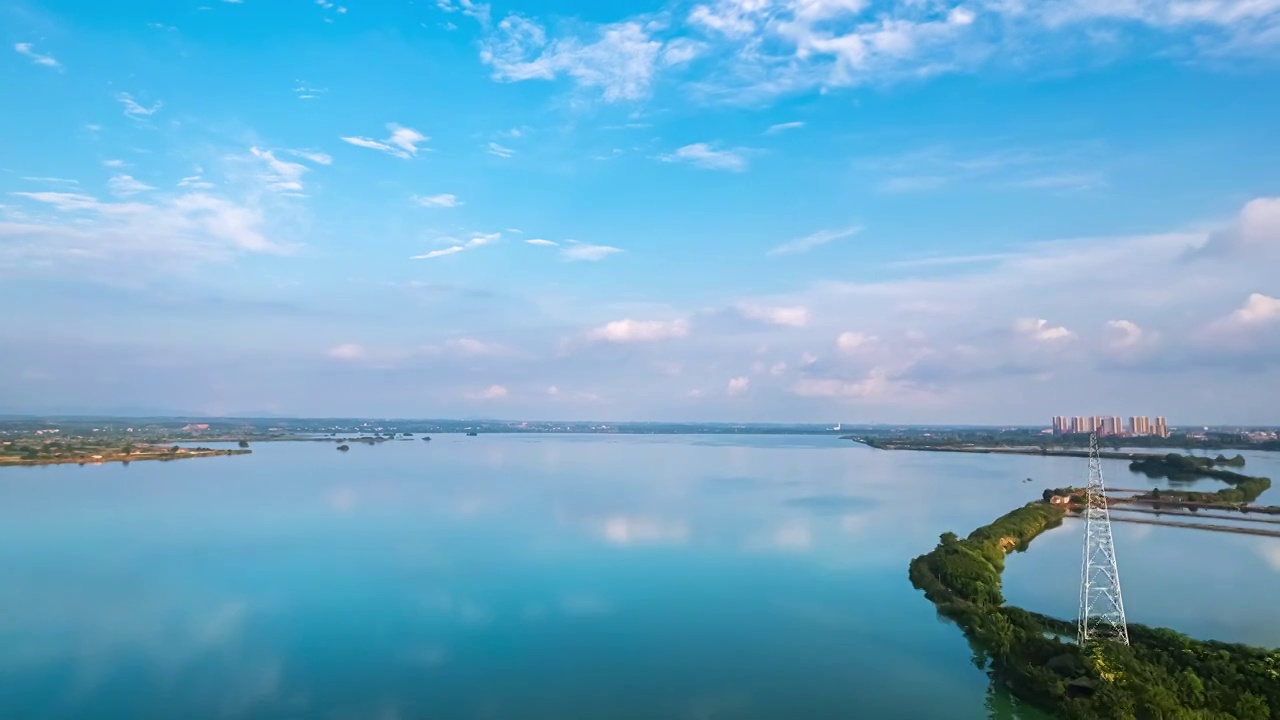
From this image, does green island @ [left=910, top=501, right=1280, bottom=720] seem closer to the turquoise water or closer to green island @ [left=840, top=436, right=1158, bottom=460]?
the turquoise water

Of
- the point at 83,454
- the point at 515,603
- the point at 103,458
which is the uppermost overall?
the point at 83,454

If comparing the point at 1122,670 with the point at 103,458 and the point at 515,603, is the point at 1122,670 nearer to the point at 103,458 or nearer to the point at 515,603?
the point at 515,603

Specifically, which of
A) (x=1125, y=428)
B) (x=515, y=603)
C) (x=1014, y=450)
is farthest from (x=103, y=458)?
(x=1125, y=428)

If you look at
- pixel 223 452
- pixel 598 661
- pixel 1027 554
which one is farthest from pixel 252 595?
pixel 223 452

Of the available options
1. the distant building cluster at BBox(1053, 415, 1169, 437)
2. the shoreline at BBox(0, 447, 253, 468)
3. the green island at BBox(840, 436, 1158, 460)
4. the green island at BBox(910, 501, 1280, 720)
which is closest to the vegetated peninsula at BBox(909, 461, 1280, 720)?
the green island at BBox(910, 501, 1280, 720)

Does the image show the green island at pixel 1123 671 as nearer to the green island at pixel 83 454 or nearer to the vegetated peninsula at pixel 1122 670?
the vegetated peninsula at pixel 1122 670

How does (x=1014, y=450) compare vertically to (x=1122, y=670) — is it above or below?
above

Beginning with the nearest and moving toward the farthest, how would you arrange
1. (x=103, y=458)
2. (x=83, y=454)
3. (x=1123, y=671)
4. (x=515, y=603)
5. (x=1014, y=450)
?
(x=1123, y=671) < (x=515, y=603) < (x=103, y=458) < (x=83, y=454) < (x=1014, y=450)

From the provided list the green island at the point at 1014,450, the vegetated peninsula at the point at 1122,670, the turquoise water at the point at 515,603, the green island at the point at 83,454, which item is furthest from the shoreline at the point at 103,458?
the green island at the point at 1014,450

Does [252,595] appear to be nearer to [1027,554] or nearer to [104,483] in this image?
[1027,554]
